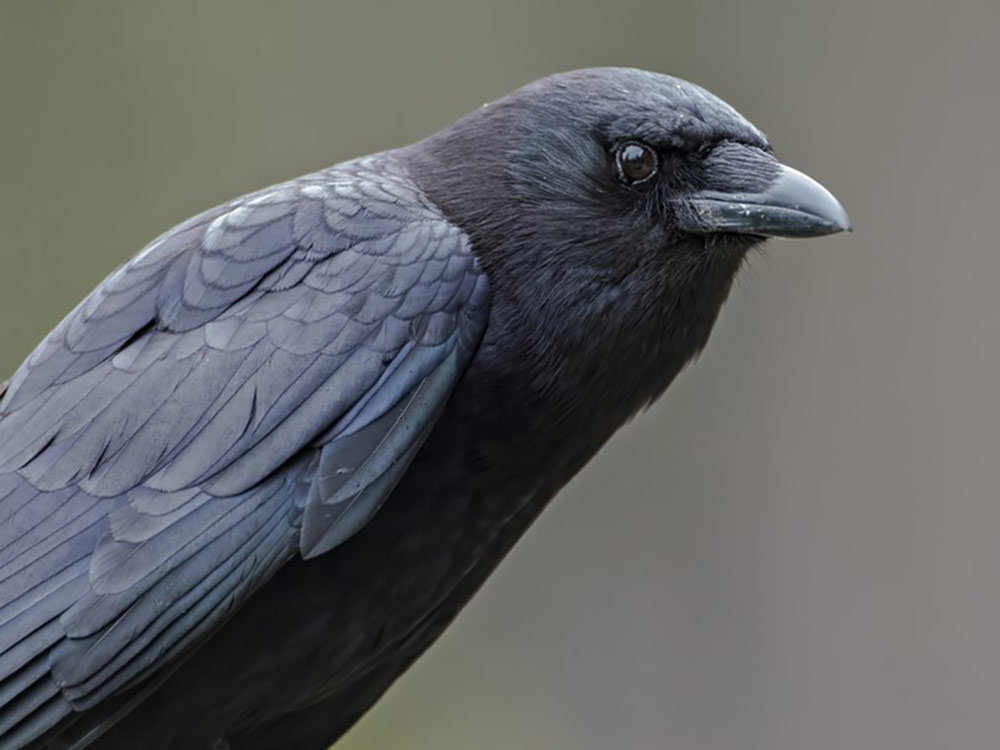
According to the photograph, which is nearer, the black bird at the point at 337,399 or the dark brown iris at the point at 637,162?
the black bird at the point at 337,399

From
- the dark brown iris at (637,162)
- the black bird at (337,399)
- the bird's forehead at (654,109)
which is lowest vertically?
the black bird at (337,399)

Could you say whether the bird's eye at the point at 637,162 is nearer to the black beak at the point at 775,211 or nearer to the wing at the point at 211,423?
the black beak at the point at 775,211

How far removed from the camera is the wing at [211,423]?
2.55 meters

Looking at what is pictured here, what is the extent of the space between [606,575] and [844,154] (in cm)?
164

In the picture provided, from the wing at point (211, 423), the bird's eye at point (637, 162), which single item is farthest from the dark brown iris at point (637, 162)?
the wing at point (211, 423)

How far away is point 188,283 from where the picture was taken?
2.81 m

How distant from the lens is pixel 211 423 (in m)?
2.67

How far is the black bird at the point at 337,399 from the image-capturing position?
101 inches

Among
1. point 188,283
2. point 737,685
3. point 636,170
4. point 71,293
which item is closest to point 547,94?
point 636,170

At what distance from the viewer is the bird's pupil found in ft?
9.14

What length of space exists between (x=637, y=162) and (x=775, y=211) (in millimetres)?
242

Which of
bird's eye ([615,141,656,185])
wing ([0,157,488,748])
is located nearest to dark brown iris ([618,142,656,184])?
bird's eye ([615,141,656,185])

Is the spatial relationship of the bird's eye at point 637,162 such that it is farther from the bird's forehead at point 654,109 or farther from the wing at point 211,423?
the wing at point 211,423

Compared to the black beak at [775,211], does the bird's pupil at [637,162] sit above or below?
above
